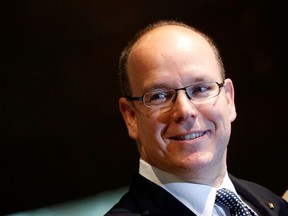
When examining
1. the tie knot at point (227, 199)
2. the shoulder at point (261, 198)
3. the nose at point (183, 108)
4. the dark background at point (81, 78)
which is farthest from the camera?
the dark background at point (81, 78)

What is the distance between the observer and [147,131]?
126cm

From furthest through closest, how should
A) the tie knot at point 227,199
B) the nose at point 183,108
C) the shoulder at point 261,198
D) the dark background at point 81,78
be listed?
1. the dark background at point 81,78
2. the shoulder at point 261,198
3. the tie knot at point 227,199
4. the nose at point 183,108

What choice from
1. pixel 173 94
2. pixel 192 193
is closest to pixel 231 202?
pixel 192 193

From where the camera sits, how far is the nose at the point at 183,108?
1.17 m

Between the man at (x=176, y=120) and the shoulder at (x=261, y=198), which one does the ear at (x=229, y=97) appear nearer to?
the man at (x=176, y=120)

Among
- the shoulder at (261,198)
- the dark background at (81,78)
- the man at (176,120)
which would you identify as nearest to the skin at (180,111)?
the man at (176,120)

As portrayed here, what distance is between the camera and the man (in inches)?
47.3

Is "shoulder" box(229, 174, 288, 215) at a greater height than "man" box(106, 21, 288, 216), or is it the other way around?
"man" box(106, 21, 288, 216)

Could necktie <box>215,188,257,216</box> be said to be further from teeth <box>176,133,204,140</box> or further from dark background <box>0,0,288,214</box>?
dark background <box>0,0,288,214</box>

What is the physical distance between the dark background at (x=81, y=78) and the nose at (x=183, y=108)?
906 mm

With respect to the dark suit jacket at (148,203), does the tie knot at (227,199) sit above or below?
below

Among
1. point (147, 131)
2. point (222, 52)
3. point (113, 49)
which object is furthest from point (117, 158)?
point (147, 131)

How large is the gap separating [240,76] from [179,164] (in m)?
1.17

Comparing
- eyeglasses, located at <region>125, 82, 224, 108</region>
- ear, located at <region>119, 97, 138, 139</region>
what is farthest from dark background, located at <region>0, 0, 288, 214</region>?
eyeglasses, located at <region>125, 82, 224, 108</region>
